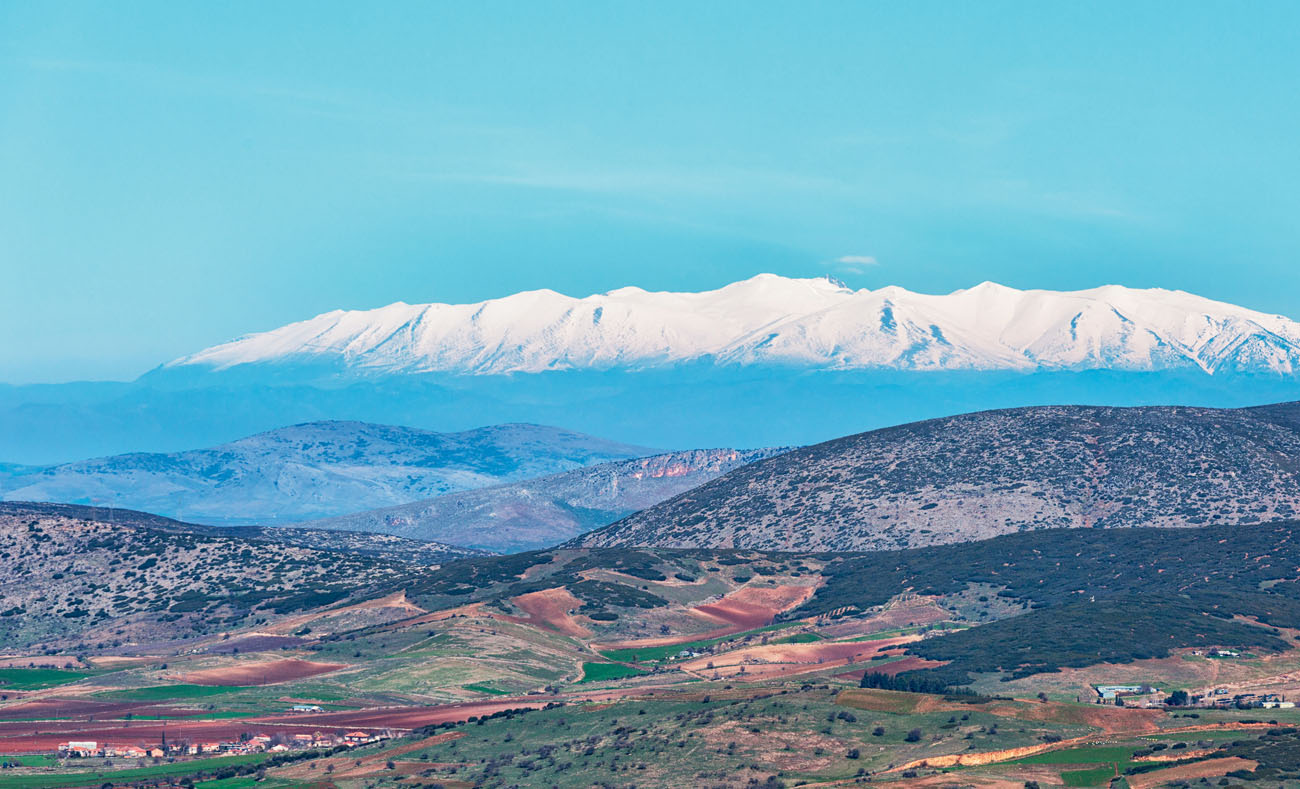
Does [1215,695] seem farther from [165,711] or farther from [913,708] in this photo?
A: [165,711]

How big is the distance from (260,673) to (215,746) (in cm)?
4658

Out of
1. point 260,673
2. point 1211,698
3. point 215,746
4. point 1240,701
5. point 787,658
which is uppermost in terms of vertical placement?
point 1240,701

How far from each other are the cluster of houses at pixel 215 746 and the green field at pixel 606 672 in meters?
41.3

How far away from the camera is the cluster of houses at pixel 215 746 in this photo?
129500 mm

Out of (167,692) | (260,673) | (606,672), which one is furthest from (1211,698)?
(260,673)

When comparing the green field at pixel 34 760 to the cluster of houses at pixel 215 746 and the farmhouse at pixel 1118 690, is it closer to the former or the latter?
the cluster of houses at pixel 215 746

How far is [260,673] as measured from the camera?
17875 centimetres

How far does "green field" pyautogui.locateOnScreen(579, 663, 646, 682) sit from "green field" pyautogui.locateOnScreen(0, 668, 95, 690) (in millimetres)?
47827

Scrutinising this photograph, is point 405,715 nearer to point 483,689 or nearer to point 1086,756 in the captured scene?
point 483,689

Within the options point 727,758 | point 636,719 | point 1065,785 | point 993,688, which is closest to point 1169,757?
point 1065,785

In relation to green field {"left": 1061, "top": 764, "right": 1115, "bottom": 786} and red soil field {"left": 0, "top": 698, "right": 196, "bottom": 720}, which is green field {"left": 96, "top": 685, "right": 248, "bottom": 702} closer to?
red soil field {"left": 0, "top": 698, "right": 196, "bottom": 720}

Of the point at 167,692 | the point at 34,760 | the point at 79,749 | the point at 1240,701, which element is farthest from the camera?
the point at 167,692

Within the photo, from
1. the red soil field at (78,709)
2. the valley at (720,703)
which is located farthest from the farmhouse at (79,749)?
the red soil field at (78,709)

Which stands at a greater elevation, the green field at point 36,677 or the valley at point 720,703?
the valley at point 720,703
